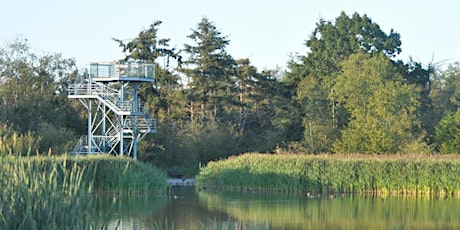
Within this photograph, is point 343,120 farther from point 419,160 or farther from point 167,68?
point 419,160

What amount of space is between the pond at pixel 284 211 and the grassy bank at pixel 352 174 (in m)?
1.38

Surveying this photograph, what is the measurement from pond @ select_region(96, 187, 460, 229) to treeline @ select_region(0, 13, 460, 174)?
1306cm

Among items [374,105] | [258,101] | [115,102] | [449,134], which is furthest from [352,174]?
[258,101]

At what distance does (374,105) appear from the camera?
52.4m

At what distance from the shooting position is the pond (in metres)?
24.7

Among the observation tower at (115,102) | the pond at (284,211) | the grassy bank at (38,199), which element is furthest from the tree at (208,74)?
the grassy bank at (38,199)

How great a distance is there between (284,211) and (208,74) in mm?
28692

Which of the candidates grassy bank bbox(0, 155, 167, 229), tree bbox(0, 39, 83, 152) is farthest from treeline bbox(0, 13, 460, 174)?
grassy bank bbox(0, 155, 167, 229)

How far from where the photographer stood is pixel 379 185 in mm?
37250

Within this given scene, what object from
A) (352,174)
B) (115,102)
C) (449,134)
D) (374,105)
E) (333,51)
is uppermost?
(333,51)

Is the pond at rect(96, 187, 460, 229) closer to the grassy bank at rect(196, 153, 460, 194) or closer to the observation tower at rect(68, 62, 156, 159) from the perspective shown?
the grassy bank at rect(196, 153, 460, 194)

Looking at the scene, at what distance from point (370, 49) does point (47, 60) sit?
22.5m

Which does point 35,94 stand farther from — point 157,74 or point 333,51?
point 333,51

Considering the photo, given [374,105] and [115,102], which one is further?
[374,105]
